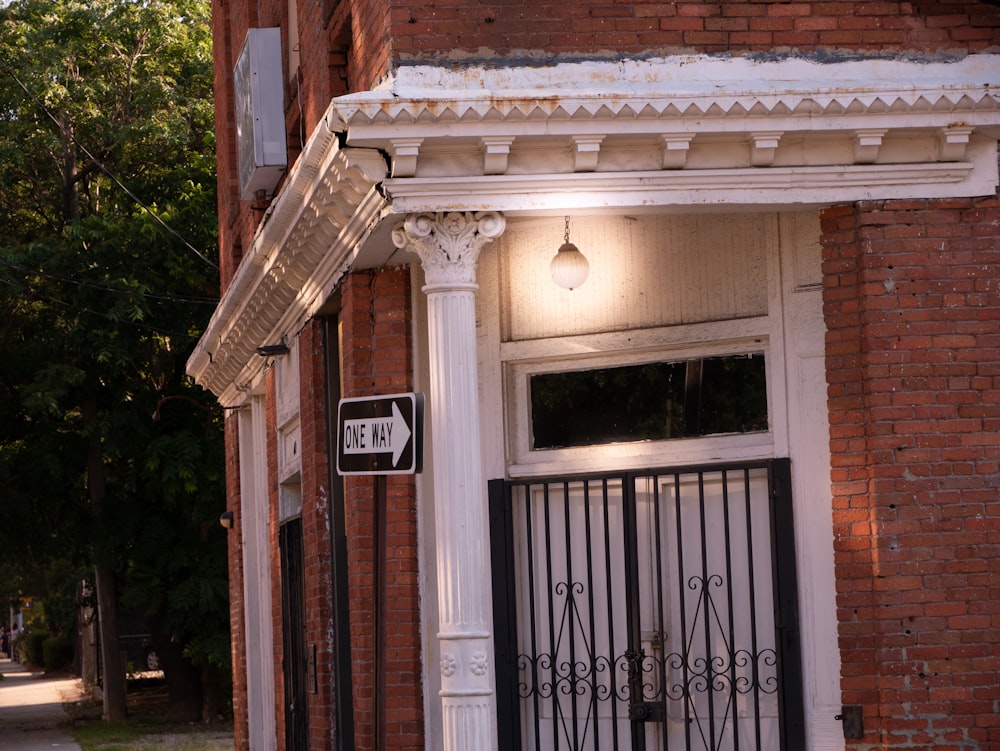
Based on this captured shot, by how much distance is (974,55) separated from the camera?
8883mm

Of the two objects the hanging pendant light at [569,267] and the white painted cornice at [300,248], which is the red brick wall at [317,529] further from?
the hanging pendant light at [569,267]

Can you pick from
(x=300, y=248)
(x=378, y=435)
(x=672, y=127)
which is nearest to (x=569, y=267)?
(x=672, y=127)

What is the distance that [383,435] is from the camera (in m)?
6.91

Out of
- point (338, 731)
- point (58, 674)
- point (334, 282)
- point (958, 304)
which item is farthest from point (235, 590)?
point (58, 674)

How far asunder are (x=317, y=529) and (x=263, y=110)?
3.52 metres

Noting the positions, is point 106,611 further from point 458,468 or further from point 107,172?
point 458,468

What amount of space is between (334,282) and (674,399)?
Answer: 2373 millimetres

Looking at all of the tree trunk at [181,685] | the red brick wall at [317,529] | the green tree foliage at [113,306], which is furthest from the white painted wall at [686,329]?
the tree trunk at [181,685]

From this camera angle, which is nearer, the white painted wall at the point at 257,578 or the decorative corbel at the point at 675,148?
the decorative corbel at the point at 675,148

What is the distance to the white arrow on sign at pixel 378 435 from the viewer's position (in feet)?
22.3

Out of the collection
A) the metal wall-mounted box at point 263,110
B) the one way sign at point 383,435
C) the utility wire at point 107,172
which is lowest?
the one way sign at point 383,435

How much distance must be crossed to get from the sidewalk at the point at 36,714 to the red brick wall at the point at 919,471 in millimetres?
17548

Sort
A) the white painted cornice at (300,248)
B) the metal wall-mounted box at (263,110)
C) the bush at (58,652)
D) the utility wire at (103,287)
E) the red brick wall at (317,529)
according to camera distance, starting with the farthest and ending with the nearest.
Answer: the bush at (58,652)
the utility wire at (103,287)
the metal wall-mounted box at (263,110)
the red brick wall at (317,529)
the white painted cornice at (300,248)

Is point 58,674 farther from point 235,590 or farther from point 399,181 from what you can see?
point 399,181
